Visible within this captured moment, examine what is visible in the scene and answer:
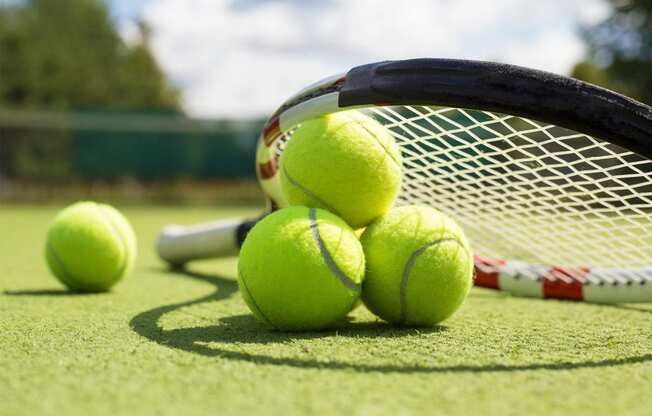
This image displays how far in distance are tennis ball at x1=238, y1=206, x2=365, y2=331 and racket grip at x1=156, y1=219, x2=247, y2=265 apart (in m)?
1.51

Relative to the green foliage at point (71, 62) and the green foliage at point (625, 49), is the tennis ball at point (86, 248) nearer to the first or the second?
the green foliage at point (625, 49)

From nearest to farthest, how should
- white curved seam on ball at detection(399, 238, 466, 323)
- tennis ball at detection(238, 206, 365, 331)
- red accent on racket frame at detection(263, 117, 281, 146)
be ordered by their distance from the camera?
tennis ball at detection(238, 206, 365, 331) < white curved seam on ball at detection(399, 238, 466, 323) < red accent on racket frame at detection(263, 117, 281, 146)

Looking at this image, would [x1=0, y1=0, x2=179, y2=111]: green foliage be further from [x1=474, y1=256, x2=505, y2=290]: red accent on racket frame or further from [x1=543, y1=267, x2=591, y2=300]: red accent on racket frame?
[x1=543, y1=267, x2=591, y2=300]: red accent on racket frame

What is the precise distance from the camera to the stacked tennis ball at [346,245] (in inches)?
78.6

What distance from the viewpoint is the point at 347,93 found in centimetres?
199

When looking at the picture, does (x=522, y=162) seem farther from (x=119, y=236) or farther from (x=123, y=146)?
(x=123, y=146)

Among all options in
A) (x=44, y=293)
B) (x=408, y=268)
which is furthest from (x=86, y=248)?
A: (x=408, y=268)

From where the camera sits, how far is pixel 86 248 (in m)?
3.06

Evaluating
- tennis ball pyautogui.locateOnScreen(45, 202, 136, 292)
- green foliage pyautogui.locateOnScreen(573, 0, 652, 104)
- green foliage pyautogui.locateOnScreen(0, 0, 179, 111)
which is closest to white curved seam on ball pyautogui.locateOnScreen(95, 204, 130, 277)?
tennis ball pyautogui.locateOnScreen(45, 202, 136, 292)

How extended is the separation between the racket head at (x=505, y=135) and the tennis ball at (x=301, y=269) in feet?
1.15

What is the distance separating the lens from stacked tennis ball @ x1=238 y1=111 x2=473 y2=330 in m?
2.00

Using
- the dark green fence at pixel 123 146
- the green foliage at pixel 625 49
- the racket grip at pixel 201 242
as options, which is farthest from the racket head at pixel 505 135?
the green foliage at pixel 625 49

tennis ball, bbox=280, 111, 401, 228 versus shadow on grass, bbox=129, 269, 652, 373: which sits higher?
tennis ball, bbox=280, 111, 401, 228

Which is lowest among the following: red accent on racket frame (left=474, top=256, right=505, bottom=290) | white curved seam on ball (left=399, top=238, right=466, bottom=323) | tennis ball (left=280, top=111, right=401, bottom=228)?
red accent on racket frame (left=474, top=256, right=505, bottom=290)
